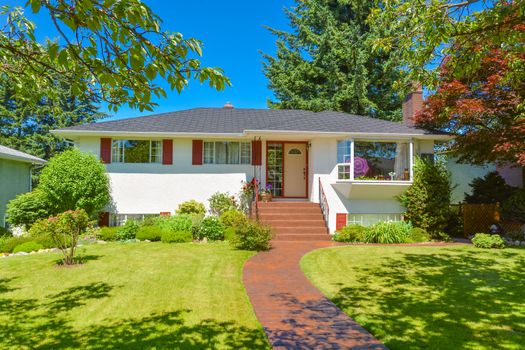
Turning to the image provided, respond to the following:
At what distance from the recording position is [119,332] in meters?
4.81

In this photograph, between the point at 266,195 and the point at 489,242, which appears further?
the point at 266,195

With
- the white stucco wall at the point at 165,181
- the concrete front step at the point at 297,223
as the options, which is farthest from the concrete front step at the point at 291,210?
the white stucco wall at the point at 165,181

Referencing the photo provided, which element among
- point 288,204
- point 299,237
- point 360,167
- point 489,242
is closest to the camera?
point 489,242

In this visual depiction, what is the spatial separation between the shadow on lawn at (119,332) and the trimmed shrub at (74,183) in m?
8.38

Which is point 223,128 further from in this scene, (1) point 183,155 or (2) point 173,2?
(2) point 173,2

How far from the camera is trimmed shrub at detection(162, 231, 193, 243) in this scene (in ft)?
40.9

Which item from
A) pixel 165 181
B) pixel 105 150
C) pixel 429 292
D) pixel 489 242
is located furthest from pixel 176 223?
pixel 489 242

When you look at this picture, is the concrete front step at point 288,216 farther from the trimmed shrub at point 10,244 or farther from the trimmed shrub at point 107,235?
the trimmed shrub at point 10,244

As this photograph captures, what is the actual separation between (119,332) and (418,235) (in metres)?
11.6

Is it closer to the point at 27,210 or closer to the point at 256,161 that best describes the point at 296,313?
the point at 256,161

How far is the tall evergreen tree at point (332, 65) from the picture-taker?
86.7ft

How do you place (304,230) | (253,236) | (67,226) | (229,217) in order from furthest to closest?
(229,217)
(304,230)
(253,236)
(67,226)

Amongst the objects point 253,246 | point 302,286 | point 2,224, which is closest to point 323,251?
point 253,246

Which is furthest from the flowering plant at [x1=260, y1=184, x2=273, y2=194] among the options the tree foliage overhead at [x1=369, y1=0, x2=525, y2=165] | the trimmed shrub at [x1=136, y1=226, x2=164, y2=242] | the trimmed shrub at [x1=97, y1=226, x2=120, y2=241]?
the tree foliage overhead at [x1=369, y1=0, x2=525, y2=165]
